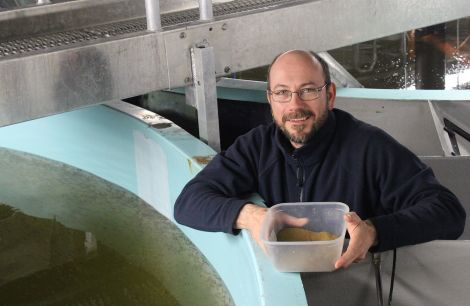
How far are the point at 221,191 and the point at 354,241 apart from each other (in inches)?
15.5

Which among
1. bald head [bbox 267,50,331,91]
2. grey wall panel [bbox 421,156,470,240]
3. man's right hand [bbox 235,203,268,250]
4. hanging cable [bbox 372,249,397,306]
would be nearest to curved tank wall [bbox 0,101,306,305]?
man's right hand [bbox 235,203,268,250]

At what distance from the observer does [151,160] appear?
2.25m

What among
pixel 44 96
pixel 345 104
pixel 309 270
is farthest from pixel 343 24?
pixel 309 270

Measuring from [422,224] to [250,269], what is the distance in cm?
38

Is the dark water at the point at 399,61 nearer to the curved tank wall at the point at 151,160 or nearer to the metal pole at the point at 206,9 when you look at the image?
the curved tank wall at the point at 151,160

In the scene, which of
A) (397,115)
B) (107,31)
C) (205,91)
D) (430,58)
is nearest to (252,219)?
(205,91)

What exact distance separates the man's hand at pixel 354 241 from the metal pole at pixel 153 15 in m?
0.99

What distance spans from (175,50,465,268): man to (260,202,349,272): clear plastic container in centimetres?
4

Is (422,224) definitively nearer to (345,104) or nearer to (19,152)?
(345,104)

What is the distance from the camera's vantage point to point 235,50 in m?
2.15

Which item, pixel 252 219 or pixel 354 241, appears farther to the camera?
pixel 252 219

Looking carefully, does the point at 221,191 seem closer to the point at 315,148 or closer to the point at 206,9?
the point at 315,148

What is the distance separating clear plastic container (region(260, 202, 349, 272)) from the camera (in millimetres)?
1252

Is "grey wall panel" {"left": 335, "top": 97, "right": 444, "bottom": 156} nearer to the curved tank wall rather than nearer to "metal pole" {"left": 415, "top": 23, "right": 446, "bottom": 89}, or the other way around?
the curved tank wall
